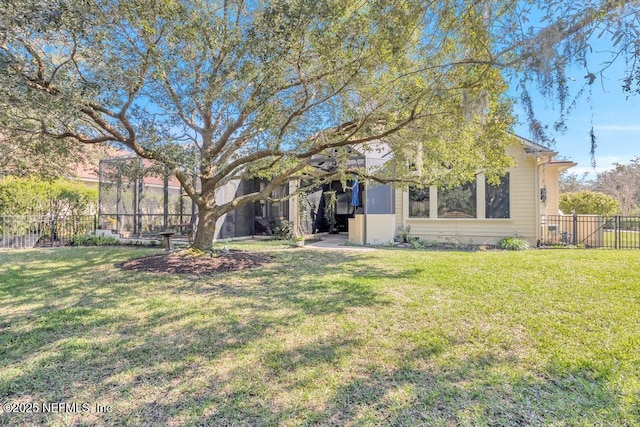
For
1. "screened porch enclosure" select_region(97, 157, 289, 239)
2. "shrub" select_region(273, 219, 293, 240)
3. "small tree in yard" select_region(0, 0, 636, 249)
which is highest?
"small tree in yard" select_region(0, 0, 636, 249)

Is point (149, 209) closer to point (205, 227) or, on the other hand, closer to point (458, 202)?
point (205, 227)

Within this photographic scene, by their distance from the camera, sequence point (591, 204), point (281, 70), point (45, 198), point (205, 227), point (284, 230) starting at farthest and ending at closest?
point (591, 204), point (284, 230), point (45, 198), point (205, 227), point (281, 70)

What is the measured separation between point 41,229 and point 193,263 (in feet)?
27.5

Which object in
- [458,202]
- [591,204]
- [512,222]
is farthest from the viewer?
[591,204]

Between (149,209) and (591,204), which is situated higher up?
(591,204)

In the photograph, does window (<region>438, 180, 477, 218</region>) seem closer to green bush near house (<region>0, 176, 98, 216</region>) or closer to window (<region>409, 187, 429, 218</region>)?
window (<region>409, 187, 429, 218</region>)

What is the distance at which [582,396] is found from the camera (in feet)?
7.98

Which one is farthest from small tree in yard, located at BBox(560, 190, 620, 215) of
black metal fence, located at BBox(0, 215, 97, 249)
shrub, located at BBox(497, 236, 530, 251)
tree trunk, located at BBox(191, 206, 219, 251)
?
black metal fence, located at BBox(0, 215, 97, 249)

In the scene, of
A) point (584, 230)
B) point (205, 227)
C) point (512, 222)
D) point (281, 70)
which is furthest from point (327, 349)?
point (584, 230)

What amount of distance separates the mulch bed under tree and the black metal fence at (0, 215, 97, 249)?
6219 mm

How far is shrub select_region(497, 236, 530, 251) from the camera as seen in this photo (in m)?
10.2

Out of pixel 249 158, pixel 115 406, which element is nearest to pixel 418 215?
pixel 249 158

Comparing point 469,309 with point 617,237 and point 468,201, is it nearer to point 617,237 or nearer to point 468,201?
point 468,201

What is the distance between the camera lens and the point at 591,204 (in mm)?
17188
